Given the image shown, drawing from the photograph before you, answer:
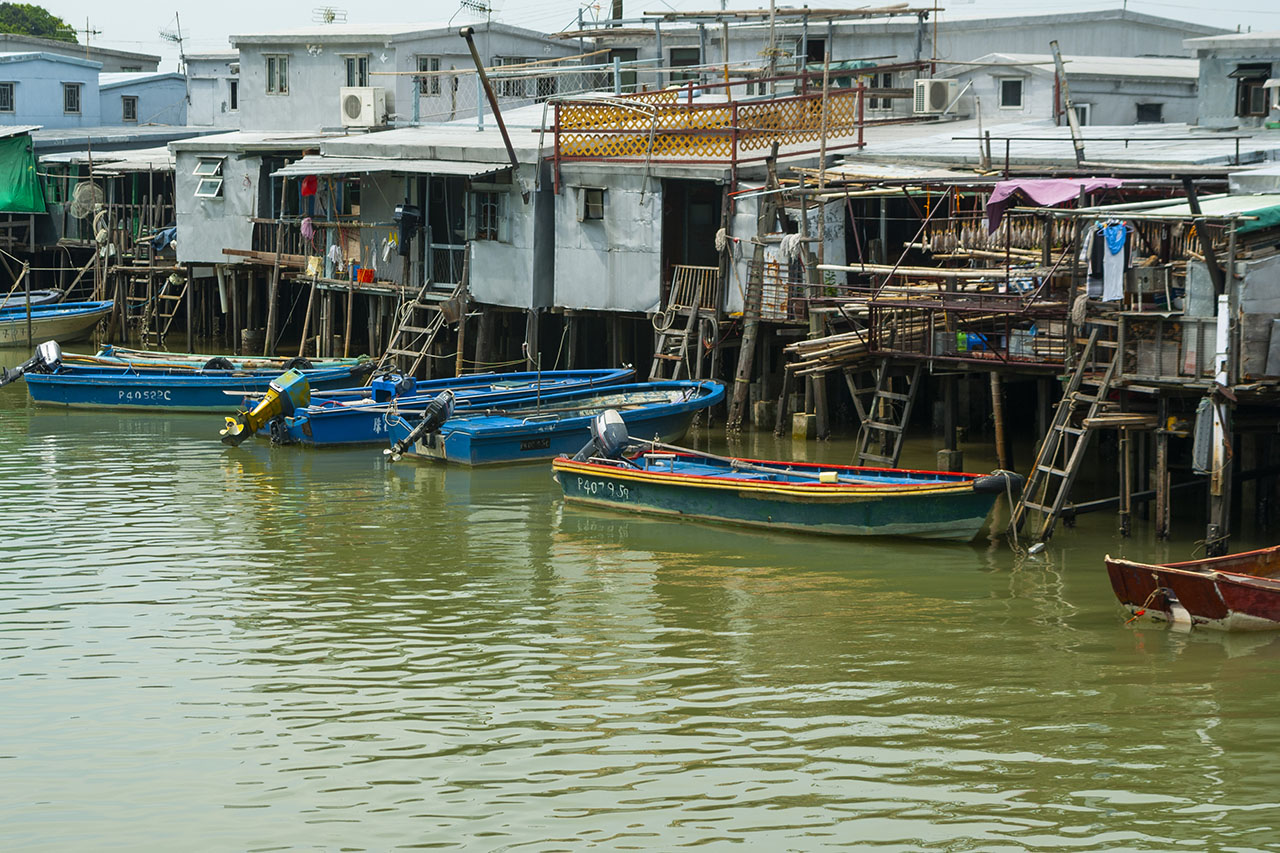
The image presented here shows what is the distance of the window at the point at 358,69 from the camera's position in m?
40.9

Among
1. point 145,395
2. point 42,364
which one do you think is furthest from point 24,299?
point 145,395

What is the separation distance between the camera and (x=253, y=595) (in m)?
18.1

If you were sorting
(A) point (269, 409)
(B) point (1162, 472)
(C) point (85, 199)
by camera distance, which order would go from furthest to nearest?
1. (C) point (85, 199)
2. (A) point (269, 409)
3. (B) point (1162, 472)

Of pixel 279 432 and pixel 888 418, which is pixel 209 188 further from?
pixel 888 418

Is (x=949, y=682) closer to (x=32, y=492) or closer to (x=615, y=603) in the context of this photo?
(x=615, y=603)

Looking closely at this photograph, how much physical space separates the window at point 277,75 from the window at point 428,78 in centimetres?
407

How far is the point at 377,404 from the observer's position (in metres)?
27.9

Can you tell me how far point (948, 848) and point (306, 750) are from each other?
5236 millimetres

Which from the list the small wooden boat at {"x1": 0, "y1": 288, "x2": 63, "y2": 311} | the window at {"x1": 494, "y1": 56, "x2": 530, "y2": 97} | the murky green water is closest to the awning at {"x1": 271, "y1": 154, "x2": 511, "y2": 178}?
the window at {"x1": 494, "y1": 56, "x2": 530, "y2": 97}

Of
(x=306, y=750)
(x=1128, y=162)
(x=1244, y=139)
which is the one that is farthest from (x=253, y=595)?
(x=1244, y=139)

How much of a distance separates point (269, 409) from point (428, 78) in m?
15.1

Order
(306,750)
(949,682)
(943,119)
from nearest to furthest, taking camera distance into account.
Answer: (306,750) < (949,682) < (943,119)

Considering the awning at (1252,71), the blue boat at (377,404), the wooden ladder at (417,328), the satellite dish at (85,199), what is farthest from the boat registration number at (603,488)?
the satellite dish at (85,199)

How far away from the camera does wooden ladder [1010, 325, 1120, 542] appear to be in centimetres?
1855
